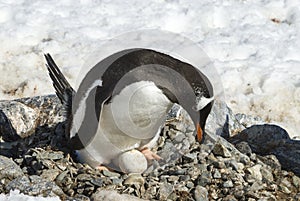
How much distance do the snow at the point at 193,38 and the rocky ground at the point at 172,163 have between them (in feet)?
1.83

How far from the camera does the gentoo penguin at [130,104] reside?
4.19 metres

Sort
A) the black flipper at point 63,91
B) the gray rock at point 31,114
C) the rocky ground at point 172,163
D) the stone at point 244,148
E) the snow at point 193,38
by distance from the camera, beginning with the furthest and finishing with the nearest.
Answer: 1. the snow at point 193,38
2. the gray rock at point 31,114
3. the stone at point 244,148
4. the black flipper at point 63,91
5. the rocky ground at point 172,163

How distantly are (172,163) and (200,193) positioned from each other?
46 cm

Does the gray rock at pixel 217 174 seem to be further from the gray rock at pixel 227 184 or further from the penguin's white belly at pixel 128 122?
the penguin's white belly at pixel 128 122

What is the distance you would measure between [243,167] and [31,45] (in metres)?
2.99

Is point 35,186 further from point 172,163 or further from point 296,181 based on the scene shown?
point 296,181

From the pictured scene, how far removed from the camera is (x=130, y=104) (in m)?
4.28

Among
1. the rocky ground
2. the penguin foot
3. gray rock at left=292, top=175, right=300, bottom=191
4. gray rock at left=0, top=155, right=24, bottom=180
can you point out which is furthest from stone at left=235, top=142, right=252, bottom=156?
gray rock at left=0, top=155, right=24, bottom=180

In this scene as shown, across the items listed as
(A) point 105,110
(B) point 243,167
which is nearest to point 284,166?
(B) point 243,167

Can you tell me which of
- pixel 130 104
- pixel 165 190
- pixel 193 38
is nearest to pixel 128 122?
pixel 130 104

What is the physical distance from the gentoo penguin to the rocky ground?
Answer: 0.50ft

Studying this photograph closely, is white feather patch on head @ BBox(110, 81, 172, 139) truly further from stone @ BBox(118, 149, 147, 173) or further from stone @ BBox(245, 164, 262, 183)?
stone @ BBox(245, 164, 262, 183)

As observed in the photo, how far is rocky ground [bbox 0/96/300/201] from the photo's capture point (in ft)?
14.3

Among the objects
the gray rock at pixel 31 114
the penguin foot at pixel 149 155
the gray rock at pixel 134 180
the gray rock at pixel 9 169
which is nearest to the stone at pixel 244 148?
the penguin foot at pixel 149 155
